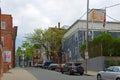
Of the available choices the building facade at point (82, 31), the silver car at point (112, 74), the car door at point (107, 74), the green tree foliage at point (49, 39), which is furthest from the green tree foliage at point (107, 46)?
the green tree foliage at point (49, 39)

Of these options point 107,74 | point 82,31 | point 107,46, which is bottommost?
point 107,74

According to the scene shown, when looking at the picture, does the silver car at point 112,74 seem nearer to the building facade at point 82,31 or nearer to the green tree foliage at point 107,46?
the green tree foliage at point 107,46

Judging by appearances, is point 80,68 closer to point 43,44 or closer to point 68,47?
point 68,47

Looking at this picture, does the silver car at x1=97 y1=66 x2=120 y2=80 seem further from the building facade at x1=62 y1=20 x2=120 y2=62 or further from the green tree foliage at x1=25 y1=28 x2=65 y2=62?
the green tree foliage at x1=25 y1=28 x2=65 y2=62

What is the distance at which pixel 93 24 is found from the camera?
7462cm

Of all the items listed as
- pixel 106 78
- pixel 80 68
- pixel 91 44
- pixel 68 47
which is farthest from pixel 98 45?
pixel 68 47

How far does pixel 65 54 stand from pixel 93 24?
66.4 feet

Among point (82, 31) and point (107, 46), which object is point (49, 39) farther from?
point (107, 46)

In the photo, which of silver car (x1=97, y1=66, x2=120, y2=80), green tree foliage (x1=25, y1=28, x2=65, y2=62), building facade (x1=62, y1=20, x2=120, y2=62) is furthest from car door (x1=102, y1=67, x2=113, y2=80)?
green tree foliage (x1=25, y1=28, x2=65, y2=62)

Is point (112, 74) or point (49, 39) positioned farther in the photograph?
point (49, 39)

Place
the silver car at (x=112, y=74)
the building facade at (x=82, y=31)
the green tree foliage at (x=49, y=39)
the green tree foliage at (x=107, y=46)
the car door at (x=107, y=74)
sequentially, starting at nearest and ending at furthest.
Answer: the silver car at (x=112, y=74), the car door at (x=107, y=74), the green tree foliage at (x=107, y=46), the building facade at (x=82, y=31), the green tree foliage at (x=49, y=39)

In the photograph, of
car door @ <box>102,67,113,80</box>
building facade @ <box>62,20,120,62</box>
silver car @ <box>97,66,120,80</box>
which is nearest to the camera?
silver car @ <box>97,66,120,80</box>

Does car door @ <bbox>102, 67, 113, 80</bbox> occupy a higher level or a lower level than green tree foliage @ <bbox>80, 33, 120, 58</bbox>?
lower

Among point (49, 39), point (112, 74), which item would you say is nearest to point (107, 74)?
point (112, 74)
